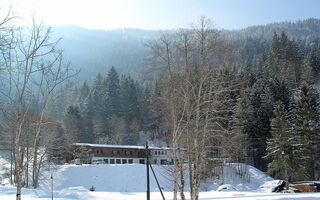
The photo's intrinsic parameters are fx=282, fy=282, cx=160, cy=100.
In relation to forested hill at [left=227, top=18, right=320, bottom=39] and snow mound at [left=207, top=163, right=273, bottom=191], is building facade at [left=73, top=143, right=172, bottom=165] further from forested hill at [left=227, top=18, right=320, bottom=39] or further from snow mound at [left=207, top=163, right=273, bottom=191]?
forested hill at [left=227, top=18, right=320, bottom=39]

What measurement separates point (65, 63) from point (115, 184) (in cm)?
2611

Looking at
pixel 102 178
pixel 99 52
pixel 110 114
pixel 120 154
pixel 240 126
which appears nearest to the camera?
pixel 240 126

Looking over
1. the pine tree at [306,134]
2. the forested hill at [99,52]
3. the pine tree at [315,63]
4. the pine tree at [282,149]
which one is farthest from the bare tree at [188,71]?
the forested hill at [99,52]

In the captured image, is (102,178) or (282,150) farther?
(102,178)

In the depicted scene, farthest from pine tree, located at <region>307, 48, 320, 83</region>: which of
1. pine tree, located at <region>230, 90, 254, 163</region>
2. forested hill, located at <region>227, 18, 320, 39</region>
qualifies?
forested hill, located at <region>227, 18, 320, 39</region>

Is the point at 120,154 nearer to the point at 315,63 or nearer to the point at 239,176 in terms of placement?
the point at 239,176

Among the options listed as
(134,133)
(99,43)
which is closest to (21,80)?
(134,133)

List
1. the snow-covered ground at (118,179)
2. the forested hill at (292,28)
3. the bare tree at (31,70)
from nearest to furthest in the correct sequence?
the bare tree at (31,70)
the snow-covered ground at (118,179)
the forested hill at (292,28)

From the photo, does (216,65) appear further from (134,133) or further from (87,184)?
(134,133)

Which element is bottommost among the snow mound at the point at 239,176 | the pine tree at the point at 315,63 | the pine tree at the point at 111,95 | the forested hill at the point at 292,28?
the snow mound at the point at 239,176

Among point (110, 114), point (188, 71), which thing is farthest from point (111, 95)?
point (188, 71)

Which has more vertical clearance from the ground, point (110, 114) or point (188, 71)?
point (188, 71)

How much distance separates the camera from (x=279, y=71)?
5431cm

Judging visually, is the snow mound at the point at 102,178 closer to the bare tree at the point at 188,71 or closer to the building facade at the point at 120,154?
the building facade at the point at 120,154
